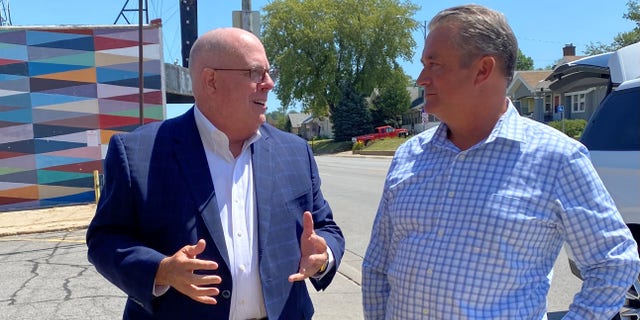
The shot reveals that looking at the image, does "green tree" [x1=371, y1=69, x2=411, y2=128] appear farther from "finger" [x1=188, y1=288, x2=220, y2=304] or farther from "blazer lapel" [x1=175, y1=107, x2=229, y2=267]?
"finger" [x1=188, y1=288, x2=220, y2=304]

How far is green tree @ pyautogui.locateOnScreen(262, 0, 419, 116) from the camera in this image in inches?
2073

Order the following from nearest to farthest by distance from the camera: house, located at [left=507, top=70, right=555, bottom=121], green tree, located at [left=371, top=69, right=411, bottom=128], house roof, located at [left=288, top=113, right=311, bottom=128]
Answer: house, located at [left=507, top=70, right=555, bottom=121], green tree, located at [left=371, top=69, right=411, bottom=128], house roof, located at [left=288, top=113, right=311, bottom=128]

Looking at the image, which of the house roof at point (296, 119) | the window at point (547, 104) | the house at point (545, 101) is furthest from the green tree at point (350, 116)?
the house roof at point (296, 119)

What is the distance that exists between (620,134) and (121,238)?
13.7 feet

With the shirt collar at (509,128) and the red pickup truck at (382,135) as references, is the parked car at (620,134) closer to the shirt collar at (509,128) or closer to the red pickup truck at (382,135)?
the shirt collar at (509,128)

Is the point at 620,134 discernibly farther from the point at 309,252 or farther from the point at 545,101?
the point at 545,101

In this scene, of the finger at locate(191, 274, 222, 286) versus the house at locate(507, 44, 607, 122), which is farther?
the house at locate(507, 44, 607, 122)

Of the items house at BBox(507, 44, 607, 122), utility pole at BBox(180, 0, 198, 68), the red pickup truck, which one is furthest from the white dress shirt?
the red pickup truck

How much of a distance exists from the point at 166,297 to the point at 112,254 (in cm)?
26

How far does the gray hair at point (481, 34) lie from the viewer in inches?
71.5

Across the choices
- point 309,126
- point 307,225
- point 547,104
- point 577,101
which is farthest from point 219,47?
point 309,126

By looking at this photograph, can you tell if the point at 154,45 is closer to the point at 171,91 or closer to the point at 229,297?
the point at 171,91

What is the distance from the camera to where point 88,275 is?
662 centimetres

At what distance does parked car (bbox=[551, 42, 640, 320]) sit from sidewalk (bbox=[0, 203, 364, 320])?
2.14m
